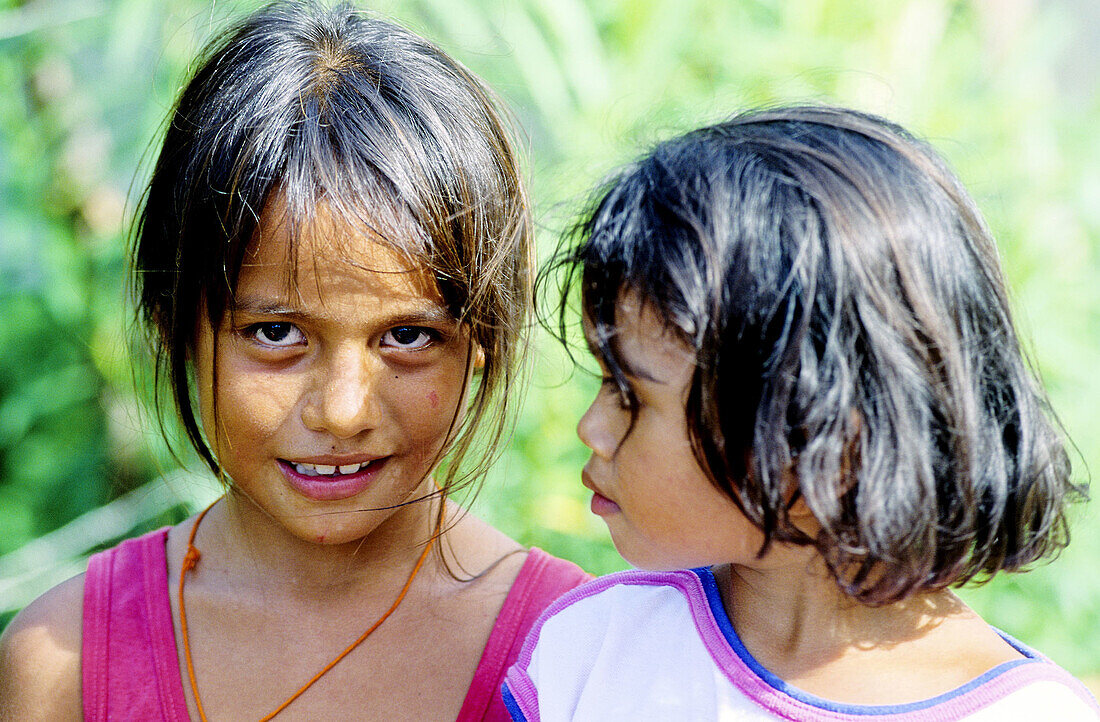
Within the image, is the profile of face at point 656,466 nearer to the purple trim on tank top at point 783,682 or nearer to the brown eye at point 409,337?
the purple trim on tank top at point 783,682

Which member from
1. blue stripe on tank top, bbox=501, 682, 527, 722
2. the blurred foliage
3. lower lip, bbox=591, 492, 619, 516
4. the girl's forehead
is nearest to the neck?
lower lip, bbox=591, 492, 619, 516

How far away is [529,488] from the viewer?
2.39 meters

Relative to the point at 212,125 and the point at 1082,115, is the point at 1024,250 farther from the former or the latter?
the point at 212,125

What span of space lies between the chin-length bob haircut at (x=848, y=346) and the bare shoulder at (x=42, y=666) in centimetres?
83

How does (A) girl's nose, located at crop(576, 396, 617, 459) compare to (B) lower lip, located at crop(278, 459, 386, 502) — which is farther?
(B) lower lip, located at crop(278, 459, 386, 502)

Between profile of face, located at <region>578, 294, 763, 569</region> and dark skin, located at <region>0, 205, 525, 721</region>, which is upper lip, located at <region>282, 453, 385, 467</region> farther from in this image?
profile of face, located at <region>578, 294, 763, 569</region>

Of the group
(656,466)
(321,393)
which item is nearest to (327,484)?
(321,393)

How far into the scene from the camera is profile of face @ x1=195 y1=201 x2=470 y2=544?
1181mm

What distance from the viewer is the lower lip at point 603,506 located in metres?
1.16

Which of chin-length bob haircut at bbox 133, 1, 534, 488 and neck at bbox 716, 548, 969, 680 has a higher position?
chin-length bob haircut at bbox 133, 1, 534, 488

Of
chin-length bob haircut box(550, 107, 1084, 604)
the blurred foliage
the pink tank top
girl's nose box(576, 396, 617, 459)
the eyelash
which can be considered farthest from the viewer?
the blurred foliage

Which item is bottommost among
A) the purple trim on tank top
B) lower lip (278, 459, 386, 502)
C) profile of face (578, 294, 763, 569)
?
the purple trim on tank top

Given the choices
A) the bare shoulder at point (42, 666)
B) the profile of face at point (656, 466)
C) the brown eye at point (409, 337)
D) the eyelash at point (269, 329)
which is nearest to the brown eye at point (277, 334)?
the eyelash at point (269, 329)

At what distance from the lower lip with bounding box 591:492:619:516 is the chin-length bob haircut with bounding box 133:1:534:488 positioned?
0.82 ft
